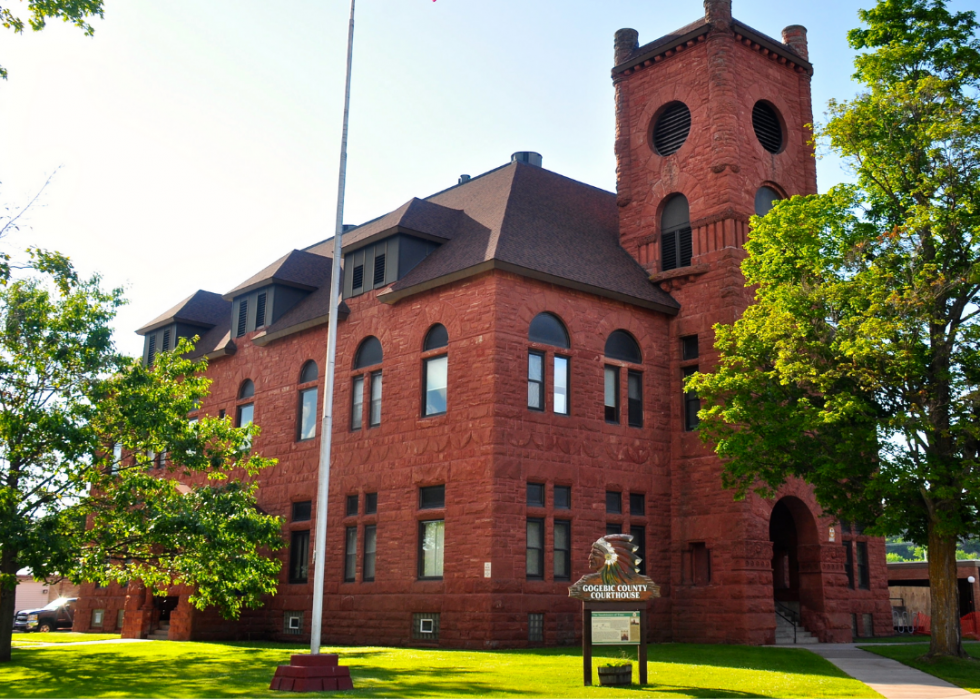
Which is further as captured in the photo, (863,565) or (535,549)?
(863,565)

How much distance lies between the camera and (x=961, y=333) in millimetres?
20812

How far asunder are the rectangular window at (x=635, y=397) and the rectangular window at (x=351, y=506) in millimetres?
9058

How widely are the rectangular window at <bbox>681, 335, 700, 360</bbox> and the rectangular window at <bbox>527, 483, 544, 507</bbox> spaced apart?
721cm

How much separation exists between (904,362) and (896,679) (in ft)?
21.0

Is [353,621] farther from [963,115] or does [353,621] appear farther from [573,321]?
[963,115]

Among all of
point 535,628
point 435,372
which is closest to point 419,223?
point 435,372

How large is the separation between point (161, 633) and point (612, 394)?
57.4 ft

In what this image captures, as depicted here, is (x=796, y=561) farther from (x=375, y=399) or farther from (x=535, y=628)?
(x=375, y=399)

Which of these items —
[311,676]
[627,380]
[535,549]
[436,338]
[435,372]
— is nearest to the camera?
[311,676]

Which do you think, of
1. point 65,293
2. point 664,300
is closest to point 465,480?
point 664,300

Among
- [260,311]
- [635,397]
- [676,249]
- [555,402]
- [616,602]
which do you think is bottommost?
[616,602]

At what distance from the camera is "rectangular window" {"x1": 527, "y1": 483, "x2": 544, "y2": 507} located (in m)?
26.6

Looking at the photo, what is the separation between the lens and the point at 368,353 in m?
31.3

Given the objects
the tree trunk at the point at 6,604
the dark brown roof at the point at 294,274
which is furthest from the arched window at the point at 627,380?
the tree trunk at the point at 6,604
